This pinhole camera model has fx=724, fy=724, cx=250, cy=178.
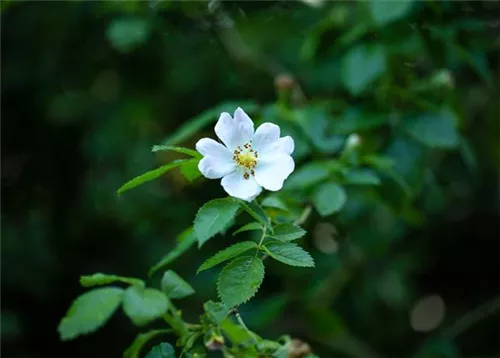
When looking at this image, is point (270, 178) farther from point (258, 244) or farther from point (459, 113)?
point (459, 113)

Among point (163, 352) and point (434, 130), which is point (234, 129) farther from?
point (434, 130)

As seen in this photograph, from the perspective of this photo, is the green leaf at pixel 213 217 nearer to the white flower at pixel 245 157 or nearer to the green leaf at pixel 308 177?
the white flower at pixel 245 157

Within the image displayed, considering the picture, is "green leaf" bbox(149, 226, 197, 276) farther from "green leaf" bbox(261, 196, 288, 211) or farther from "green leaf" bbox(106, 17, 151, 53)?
"green leaf" bbox(106, 17, 151, 53)

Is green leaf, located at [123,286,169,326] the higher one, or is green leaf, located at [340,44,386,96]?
green leaf, located at [123,286,169,326]

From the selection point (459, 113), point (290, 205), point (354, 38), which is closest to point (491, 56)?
point (459, 113)

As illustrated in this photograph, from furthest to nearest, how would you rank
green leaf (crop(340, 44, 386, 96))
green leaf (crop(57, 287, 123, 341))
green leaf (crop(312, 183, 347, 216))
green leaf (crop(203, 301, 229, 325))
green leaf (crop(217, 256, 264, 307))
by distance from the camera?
green leaf (crop(340, 44, 386, 96)) < green leaf (crop(312, 183, 347, 216)) < green leaf (crop(57, 287, 123, 341)) < green leaf (crop(203, 301, 229, 325)) < green leaf (crop(217, 256, 264, 307))

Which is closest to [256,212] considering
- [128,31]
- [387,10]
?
[387,10]

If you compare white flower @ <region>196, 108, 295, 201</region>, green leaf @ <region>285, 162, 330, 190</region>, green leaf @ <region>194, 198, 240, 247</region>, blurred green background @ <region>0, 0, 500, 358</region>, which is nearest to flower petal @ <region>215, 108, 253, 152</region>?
white flower @ <region>196, 108, 295, 201</region>
